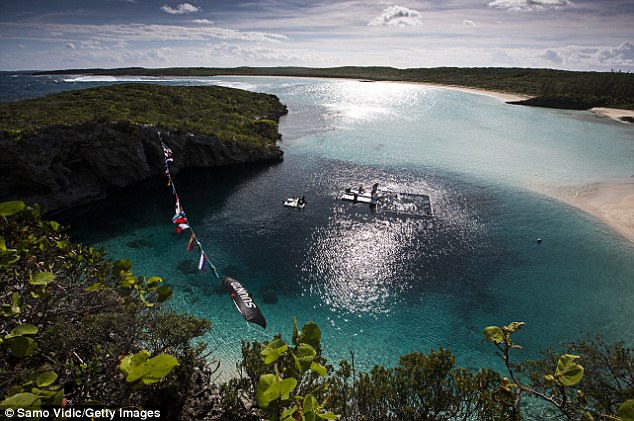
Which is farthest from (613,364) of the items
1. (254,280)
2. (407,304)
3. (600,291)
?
(254,280)

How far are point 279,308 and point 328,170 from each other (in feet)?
118

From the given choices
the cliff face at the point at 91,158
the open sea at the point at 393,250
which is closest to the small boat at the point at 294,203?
the open sea at the point at 393,250

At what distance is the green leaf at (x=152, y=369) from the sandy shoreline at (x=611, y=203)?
5034 cm

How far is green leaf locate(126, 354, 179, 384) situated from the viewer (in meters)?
4.07

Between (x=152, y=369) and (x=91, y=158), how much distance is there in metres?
53.9

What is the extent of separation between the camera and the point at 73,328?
528 inches

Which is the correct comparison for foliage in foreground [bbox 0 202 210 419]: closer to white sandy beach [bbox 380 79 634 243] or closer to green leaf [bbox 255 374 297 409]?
green leaf [bbox 255 374 297 409]

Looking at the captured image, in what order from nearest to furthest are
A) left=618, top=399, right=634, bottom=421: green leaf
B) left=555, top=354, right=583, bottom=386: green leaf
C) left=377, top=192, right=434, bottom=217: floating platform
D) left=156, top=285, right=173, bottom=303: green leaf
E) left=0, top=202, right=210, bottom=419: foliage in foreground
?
left=618, top=399, right=634, bottom=421: green leaf, left=555, top=354, right=583, bottom=386: green leaf, left=0, top=202, right=210, bottom=419: foliage in foreground, left=156, top=285, right=173, bottom=303: green leaf, left=377, top=192, right=434, bottom=217: floating platform

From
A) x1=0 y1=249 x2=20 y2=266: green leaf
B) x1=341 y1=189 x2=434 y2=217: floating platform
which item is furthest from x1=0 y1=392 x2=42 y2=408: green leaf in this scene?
x1=341 y1=189 x2=434 y2=217: floating platform

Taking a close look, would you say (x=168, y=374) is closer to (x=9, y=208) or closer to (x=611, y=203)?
(x=9, y=208)

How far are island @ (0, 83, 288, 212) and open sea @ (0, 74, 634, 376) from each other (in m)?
3.87

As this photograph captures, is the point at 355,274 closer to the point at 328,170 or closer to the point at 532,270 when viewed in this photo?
the point at 532,270

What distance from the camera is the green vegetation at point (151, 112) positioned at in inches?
1802

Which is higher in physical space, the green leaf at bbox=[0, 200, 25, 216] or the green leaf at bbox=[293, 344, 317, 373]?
the green leaf at bbox=[0, 200, 25, 216]
